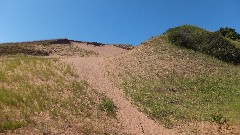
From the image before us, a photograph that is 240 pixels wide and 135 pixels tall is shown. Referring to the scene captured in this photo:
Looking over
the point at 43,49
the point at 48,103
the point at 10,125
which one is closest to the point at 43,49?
the point at 43,49

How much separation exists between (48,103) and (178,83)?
17.1 m

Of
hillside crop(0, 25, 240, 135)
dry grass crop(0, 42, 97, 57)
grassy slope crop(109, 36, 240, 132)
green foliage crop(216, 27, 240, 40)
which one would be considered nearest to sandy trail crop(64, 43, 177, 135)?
hillside crop(0, 25, 240, 135)

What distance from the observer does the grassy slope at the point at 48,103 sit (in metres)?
25.1

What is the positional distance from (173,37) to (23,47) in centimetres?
2334

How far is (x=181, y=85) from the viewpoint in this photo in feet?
135

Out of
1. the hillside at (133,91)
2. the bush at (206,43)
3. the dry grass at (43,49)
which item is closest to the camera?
the hillside at (133,91)

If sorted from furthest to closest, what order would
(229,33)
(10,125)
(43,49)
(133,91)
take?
(229,33) < (43,49) < (133,91) < (10,125)

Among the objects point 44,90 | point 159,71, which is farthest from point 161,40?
point 44,90

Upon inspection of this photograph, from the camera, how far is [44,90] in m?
31.6

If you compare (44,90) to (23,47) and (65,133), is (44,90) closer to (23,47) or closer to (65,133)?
(65,133)

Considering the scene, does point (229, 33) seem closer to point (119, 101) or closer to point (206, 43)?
point (206, 43)

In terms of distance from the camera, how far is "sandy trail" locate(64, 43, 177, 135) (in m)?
29.4

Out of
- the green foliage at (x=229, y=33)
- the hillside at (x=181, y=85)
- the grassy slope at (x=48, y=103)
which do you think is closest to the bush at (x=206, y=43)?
the hillside at (x=181, y=85)

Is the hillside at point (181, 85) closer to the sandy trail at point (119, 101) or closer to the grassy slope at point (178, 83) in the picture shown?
the grassy slope at point (178, 83)
